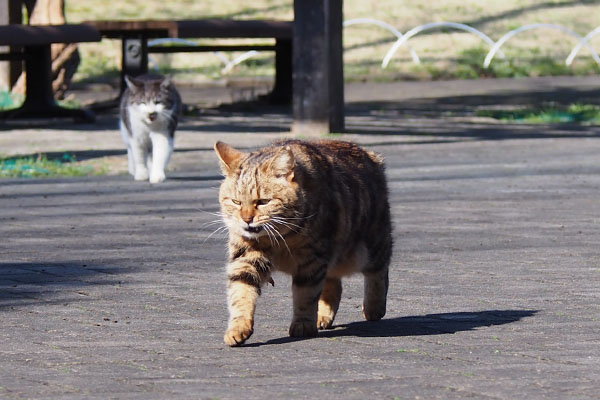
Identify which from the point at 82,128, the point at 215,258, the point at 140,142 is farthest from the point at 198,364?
the point at 82,128

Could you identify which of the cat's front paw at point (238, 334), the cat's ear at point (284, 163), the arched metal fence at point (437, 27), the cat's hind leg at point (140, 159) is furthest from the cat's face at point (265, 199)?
the arched metal fence at point (437, 27)

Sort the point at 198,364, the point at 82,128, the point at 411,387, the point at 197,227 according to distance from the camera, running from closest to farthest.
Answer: the point at 411,387, the point at 198,364, the point at 197,227, the point at 82,128

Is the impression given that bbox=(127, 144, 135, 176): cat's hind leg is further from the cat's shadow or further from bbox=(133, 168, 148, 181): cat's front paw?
the cat's shadow

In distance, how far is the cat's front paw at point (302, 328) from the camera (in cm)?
561

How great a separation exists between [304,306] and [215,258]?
255 cm

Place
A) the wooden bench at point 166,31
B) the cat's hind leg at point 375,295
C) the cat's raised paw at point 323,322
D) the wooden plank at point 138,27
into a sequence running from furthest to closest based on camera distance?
the wooden bench at point 166,31, the wooden plank at point 138,27, the cat's hind leg at point 375,295, the cat's raised paw at point 323,322

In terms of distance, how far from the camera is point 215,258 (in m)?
8.08

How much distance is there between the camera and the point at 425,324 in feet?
19.6

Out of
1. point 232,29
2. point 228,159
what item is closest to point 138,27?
point 232,29

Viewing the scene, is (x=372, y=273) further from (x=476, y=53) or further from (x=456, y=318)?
(x=476, y=53)

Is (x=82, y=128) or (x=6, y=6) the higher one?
(x=6, y=6)

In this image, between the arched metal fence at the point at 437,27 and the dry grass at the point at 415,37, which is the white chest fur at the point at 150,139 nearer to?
the dry grass at the point at 415,37

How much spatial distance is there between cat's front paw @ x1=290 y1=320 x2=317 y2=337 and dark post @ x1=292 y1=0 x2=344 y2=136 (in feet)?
35.4

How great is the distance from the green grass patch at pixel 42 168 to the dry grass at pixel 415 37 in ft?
40.0
